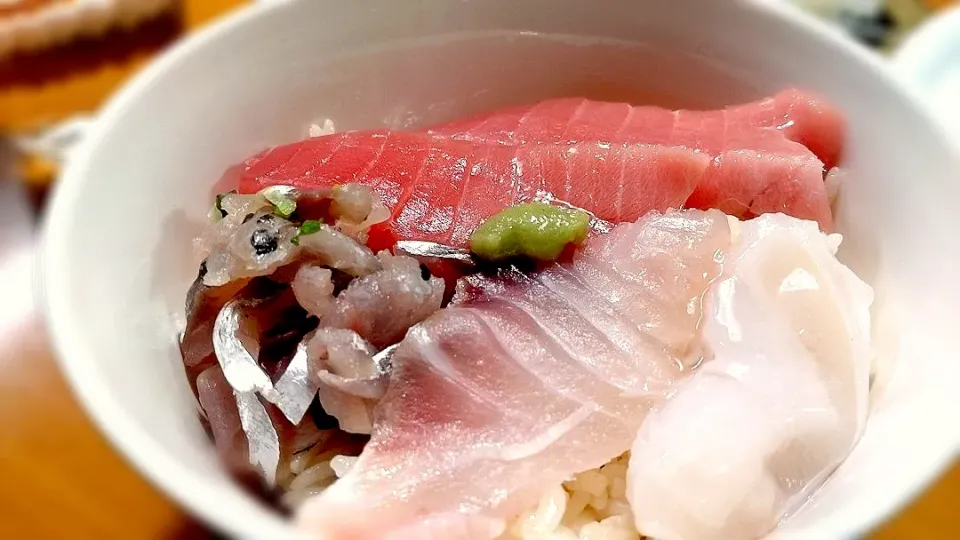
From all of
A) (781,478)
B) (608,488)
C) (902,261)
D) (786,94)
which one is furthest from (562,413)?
(786,94)

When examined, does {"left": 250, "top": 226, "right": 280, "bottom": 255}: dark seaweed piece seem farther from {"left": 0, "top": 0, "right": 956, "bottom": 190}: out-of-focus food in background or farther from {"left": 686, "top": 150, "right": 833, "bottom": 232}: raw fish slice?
{"left": 0, "top": 0, "right": 956, "bottom": 190}: out-of-focus food in background

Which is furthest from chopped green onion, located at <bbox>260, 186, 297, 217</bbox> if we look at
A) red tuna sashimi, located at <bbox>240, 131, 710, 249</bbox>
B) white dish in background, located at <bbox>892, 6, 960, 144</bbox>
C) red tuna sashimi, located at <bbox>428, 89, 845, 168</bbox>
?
white dish in background, located at <bbox>892, 6, 960, 144</bbox>

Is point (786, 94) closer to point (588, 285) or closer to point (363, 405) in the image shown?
point (588, 285)

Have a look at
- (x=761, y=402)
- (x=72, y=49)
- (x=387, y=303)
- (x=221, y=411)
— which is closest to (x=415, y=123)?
(x=387, y=303)

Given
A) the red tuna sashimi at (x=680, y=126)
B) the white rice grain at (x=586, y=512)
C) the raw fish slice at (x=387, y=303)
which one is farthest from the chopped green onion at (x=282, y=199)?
the white rice grain at (x=586, y=512)

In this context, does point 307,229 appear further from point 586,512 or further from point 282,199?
point 586,512

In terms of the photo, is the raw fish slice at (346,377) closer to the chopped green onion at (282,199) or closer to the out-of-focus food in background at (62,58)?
the chopped green onion at (282,199)
